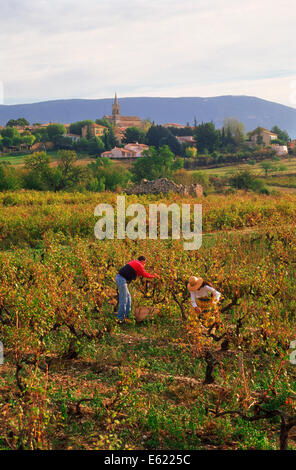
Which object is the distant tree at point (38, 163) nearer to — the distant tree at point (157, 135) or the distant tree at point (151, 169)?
the distant tree at point (151, 169)

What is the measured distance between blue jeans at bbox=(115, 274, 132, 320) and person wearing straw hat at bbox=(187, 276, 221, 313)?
1160 mm

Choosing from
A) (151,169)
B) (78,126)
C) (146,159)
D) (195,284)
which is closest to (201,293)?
(195,284)

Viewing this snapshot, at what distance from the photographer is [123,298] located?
7.75 metres

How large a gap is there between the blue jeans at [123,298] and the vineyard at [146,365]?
25 centimetres

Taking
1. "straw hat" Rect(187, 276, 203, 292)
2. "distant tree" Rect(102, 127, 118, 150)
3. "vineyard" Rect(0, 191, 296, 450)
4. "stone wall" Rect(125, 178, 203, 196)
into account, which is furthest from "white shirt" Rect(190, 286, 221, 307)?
"distant tree" Rect(102, 127, 118, 150)

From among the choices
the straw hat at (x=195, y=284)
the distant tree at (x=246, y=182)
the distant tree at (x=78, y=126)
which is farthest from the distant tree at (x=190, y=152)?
the straw hat at (x=195, y=284)

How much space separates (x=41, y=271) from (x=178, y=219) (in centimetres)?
843

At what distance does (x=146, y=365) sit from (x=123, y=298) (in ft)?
5.64

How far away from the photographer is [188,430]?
15.7ft

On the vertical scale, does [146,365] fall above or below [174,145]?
below

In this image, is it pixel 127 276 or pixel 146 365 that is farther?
pixel 127 276

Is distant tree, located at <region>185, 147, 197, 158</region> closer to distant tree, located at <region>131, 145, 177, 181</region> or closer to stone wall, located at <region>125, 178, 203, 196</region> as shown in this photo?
distant tree, located at <region>131, 145, 177, 181</region>

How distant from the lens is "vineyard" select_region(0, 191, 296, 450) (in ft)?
15.1

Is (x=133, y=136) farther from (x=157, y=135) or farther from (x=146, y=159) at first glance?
(x=146, y=159)
